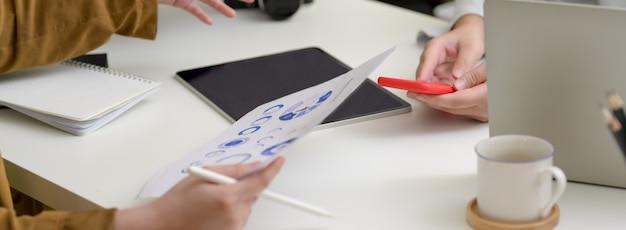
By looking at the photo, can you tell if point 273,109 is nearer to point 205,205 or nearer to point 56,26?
point 205,205

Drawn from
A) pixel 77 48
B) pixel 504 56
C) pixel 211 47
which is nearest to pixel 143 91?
pixel 77 48

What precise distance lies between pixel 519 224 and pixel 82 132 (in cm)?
56

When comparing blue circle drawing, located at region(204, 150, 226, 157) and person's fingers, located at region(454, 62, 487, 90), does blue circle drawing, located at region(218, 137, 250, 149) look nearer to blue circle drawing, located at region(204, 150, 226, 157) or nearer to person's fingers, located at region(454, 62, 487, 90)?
blue circle drawing, located at region(204, 150, 226, 157)

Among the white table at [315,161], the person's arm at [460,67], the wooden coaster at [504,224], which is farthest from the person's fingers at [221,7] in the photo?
the wooden coaster at [504,224]

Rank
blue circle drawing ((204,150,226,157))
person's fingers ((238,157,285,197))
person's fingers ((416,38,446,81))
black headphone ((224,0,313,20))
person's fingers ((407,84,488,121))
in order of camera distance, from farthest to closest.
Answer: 1. black headphone ((224,0,313,20))
2. person's fingers ((416,38,446,81))
3. person's fingers ((407,84,488,121))
4. blue circle drawing ((204,150,226,157))
5. person's fingers ((238,157,285,197))

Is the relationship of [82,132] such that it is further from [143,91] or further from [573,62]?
[573,62]

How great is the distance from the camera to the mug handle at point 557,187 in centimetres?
80

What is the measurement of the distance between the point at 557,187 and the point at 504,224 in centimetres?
6

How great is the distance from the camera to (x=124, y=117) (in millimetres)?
1162

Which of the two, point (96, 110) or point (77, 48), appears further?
point (77, 48)

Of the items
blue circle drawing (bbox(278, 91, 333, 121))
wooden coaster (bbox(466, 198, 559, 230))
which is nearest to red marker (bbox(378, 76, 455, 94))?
blue circle drawing (bbox(278, 91, 333, 121))

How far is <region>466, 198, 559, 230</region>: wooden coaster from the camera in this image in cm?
82

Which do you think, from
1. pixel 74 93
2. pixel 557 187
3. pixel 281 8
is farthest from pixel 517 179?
pixel 281 8

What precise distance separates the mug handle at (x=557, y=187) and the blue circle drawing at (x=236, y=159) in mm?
281
